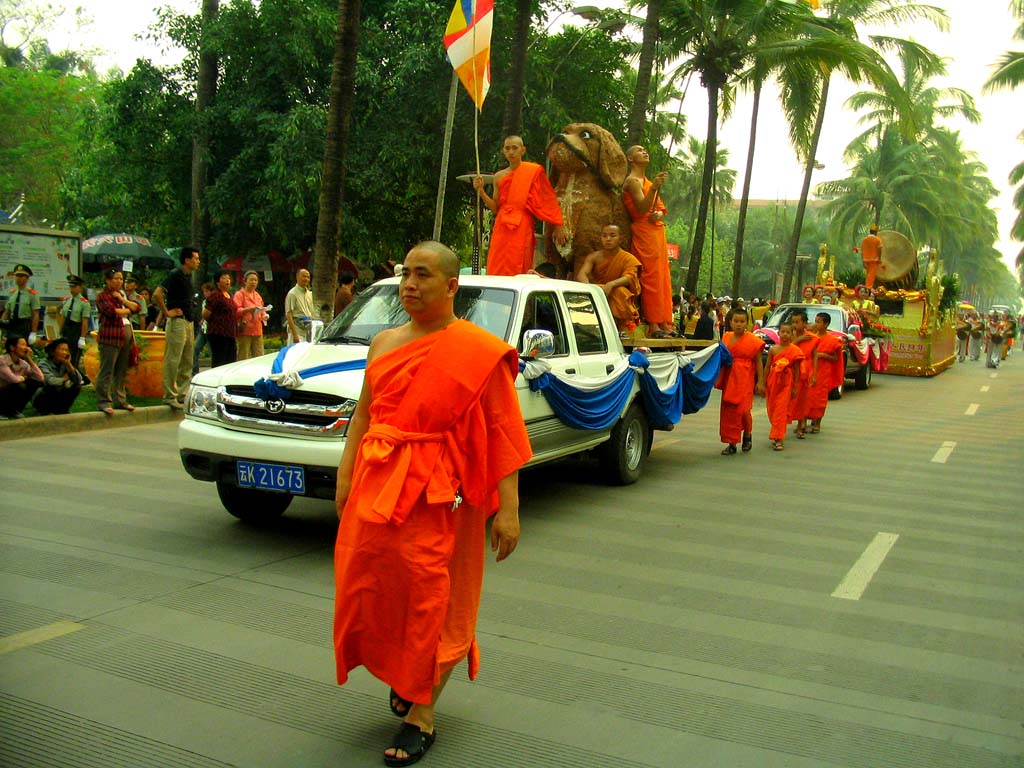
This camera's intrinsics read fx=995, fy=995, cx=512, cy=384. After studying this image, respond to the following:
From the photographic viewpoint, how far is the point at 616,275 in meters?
10.1

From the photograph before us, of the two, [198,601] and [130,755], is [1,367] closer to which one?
[198,601]

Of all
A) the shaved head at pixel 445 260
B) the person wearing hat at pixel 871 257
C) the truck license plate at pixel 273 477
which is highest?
the person wearing hat at pixel 871 257

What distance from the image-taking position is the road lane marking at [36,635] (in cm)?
440

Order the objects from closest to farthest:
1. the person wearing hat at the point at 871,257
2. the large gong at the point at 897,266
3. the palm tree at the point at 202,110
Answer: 1. the palm tree at the point at 202,110
2. the large gong at the point at 897,266
3. the person wearing hat at the point at 871,257

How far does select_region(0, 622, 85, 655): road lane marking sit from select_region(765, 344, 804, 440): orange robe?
8.69m

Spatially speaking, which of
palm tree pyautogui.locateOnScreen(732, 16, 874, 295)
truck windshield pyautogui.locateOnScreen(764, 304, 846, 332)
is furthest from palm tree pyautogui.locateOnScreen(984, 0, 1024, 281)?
truck windshield pyautogui.locateOnScreen(764, 304, 846, 332)

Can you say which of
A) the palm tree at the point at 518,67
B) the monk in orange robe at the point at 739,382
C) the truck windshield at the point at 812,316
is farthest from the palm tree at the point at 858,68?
the monk in orange robe at the point at 739,382

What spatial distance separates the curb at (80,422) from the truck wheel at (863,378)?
1447cm

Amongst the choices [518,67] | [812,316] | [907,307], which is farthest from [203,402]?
[907,307]

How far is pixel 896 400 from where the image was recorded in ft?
62.0

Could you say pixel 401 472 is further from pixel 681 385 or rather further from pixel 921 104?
pixel 921 104

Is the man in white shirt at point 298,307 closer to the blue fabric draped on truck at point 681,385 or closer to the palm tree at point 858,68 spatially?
the blue fabric draped on truck at point 681,385

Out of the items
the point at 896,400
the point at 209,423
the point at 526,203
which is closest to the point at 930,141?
the point at 896,400

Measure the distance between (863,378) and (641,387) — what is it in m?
13.5
